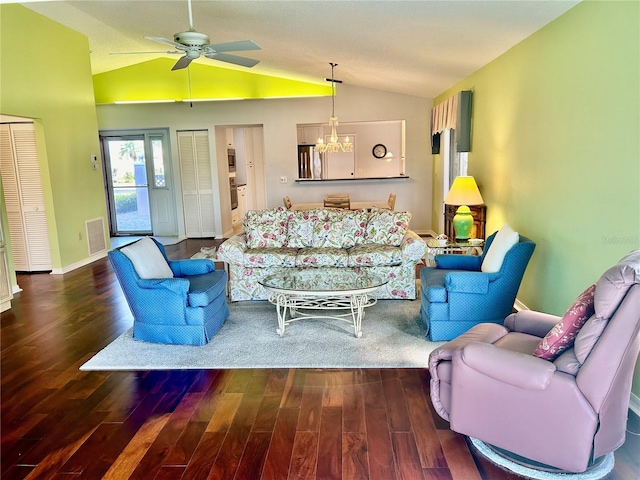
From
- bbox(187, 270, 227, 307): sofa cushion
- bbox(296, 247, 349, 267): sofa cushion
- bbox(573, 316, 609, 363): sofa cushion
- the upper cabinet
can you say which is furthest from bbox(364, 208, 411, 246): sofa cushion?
the upper cabinet

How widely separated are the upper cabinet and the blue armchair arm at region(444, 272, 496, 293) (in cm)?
731

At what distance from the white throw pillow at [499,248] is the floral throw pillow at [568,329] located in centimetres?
148

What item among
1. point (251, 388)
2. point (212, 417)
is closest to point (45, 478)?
point (212, 417)

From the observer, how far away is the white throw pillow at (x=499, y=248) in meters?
3.48

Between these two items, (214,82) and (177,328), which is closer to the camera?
(177,328)

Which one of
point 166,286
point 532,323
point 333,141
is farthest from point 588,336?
point 333,141

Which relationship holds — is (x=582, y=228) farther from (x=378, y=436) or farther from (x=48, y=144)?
(x=48, y=144)

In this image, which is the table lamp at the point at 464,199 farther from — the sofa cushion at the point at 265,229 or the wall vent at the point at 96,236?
the wall vent at the point at 96,236

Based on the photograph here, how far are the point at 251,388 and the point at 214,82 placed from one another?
690 cm

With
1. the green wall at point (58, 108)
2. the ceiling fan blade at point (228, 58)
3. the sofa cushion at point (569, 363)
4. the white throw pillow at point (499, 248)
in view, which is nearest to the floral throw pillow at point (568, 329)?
the sofa cushion at point (569, 363)

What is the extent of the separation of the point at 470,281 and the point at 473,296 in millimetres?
129

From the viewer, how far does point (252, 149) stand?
11.0m

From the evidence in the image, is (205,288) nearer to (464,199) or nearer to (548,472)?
(548,472)

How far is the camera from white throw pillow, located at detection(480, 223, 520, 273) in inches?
Result: 137
